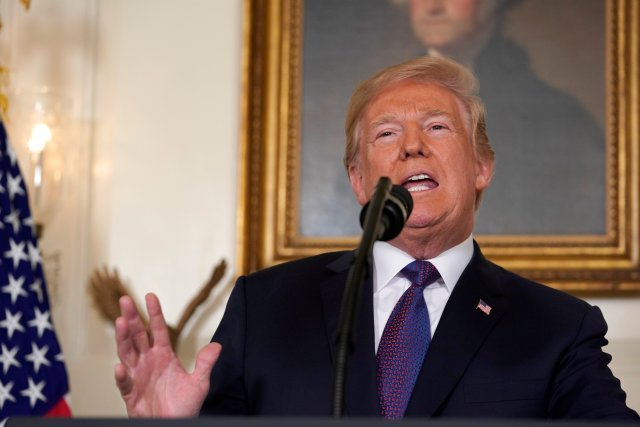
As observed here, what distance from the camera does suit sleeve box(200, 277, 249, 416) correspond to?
94.7 inches

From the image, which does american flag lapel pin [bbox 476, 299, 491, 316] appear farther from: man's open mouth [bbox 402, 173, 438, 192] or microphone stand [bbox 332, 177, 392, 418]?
microphone stand [bbox 332, 177, 392, 418]

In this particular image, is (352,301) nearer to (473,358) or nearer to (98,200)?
(473,358)

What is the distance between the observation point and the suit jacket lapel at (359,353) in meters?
2.31

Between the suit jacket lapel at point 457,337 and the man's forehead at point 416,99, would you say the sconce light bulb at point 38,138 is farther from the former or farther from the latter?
the suit jacket lapel at point 457,337

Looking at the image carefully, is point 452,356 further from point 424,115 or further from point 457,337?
point 424,115

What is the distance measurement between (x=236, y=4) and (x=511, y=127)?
148 centimetres

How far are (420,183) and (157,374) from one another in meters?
0.93

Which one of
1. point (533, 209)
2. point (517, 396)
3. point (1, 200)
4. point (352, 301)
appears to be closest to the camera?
point (352, 301)

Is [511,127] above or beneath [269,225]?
above

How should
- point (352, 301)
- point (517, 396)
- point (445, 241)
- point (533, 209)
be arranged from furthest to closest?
1. point (533, 209)
2. point (445, 241)
3. point (517, 396)
4. point (352, 301)

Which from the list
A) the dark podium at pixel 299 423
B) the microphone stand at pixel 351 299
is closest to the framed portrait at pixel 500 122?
the microphone stand at pixel 351 299

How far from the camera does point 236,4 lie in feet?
15.9

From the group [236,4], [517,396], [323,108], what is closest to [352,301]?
[517,396]

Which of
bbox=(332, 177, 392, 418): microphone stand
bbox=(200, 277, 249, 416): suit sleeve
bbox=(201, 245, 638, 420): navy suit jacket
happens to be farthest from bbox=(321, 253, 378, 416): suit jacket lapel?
bbox=(332, 177, 392, 418): microphone stand
